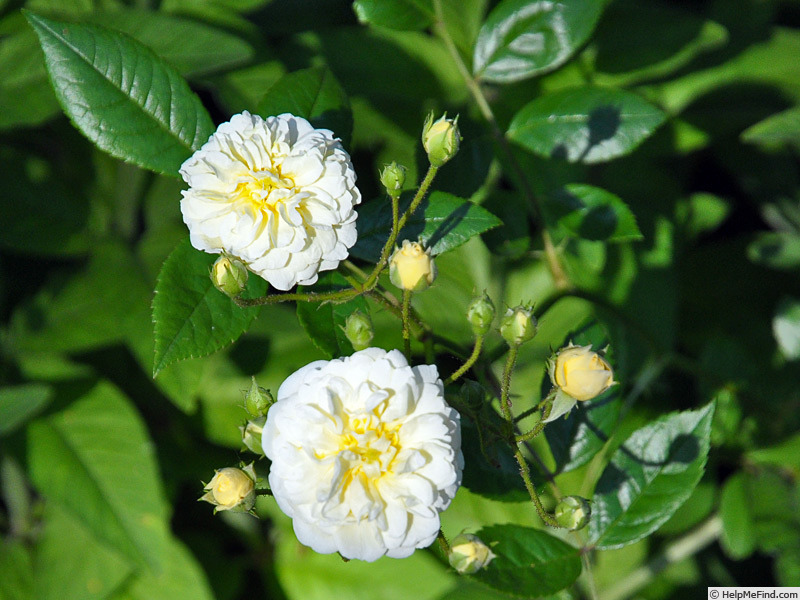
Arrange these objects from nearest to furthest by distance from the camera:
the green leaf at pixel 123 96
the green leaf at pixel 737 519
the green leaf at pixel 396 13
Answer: the green leaf at pixel 123 96
the green leaf at pixel 396 13
the green leaf at pixel 737 519

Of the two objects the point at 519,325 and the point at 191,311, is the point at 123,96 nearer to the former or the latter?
the point at 191,311

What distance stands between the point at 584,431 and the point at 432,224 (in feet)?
1.55

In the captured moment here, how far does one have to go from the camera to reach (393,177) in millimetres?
1038

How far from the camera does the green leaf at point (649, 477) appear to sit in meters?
1.23

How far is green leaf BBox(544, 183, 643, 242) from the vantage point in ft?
4.51

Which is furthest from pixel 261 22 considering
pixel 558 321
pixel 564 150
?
pixel 558 321

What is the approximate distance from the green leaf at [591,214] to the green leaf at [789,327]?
0.81 m

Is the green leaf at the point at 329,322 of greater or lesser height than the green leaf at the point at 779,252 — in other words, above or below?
above

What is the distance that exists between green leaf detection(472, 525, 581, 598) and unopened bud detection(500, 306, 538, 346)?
328 millimetres

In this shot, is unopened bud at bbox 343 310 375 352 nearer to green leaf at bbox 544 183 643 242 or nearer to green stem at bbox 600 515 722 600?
green leaf at bbox 544 183 643 242

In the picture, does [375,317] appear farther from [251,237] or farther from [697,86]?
[697,86]

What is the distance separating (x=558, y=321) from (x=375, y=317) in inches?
22.2

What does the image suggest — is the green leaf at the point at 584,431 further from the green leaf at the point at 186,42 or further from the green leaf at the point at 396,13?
the green leaf at the point at 186,42

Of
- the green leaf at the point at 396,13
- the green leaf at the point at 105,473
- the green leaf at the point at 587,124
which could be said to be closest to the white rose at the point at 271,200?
the green leaf at the point at 396,13
